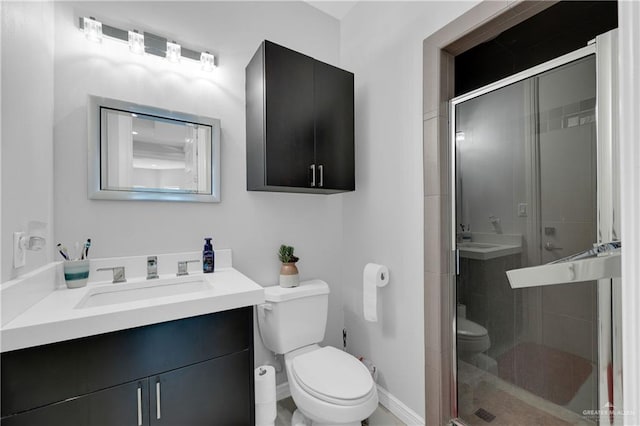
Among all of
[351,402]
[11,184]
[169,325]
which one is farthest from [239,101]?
[351,402]

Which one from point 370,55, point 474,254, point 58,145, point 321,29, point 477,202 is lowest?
point 474,254

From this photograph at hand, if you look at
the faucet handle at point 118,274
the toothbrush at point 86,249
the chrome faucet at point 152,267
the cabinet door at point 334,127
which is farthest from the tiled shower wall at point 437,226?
the toothbrush at point 86,249

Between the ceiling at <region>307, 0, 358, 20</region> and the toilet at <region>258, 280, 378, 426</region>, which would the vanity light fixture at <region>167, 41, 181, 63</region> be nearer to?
the ceiling at <region>307, 0, 358, 20</region>

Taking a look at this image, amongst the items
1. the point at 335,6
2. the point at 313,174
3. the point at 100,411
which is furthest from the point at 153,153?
the point at 335,6

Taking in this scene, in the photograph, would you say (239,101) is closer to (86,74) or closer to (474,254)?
(86,74)

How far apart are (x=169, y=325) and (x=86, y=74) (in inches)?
48.8

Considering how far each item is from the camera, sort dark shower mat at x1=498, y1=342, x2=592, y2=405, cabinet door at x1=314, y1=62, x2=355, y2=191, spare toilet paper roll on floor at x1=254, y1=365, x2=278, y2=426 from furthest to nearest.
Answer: cabinet door at x1=314, y1=62, x2=355, y2=191
spare toilet paper roll on floor at x1=254, y1=365, x2=278, y2=426
dark shower mat at x1=498, y1=342, x2=592, y2=405

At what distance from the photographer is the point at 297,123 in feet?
5.41

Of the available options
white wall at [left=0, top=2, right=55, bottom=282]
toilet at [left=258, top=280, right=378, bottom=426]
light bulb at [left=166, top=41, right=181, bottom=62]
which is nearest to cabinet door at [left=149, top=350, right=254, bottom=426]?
toilet at [left=258, top=280, right=378, bottom=426]

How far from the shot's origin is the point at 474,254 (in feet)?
4.88

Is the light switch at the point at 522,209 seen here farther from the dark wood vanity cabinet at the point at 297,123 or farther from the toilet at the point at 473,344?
the dark wood vanity cabinet at the point at 297,123

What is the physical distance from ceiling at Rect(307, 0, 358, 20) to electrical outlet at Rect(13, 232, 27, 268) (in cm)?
210

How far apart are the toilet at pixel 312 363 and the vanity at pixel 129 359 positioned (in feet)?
0.95

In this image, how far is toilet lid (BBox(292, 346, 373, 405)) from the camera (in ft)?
4.28
